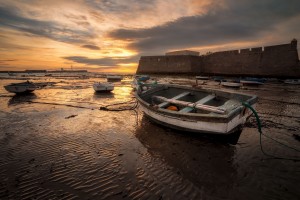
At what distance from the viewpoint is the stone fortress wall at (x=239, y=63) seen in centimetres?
3622

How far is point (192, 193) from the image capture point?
3.51m

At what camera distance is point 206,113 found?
7004mm

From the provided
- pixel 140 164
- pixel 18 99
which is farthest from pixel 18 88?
pixel 140 164

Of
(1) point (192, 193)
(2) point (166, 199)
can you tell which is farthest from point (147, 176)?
(1) point (192, 193)

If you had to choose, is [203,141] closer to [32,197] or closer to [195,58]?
[32,197]

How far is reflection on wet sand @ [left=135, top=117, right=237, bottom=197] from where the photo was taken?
153 inches

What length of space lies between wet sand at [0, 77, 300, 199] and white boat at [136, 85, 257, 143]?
58 centimetres

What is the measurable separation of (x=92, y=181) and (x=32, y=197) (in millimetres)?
1175

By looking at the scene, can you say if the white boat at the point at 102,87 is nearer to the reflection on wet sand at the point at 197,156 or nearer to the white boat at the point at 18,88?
the white boat at the point at 18,88

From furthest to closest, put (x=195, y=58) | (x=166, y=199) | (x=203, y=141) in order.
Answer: (x=195, y=58) < (x=203, y=141) < (x=166, y=199)

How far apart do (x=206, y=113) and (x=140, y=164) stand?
3723mm

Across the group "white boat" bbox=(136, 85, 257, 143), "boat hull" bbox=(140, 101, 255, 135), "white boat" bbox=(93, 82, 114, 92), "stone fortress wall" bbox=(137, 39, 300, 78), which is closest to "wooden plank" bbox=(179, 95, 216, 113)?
"white boat" bbox=(136, 85, 257, 143)

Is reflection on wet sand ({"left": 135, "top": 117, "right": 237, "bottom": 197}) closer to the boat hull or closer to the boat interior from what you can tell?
the boat hull

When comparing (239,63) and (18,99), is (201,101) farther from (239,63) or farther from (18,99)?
(239,63)
